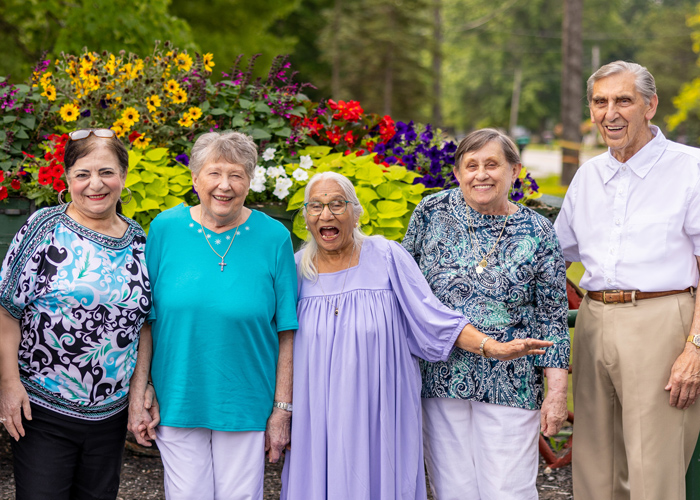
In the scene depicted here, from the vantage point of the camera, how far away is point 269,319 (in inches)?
109

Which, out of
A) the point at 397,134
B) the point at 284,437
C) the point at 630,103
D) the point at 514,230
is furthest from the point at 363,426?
the point at 397,134

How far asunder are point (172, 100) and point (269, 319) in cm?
193

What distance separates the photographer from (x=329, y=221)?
2812 mm

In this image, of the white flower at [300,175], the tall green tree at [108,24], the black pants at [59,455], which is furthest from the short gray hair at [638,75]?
the tall green tree at [108,24]

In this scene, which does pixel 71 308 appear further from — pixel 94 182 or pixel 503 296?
pixel 503 296

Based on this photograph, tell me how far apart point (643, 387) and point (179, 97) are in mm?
2921

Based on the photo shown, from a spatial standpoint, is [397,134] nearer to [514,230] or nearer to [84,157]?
[514,230]

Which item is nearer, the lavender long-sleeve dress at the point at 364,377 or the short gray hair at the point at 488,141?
the lavender long-sleeve dress at the point at 364,377

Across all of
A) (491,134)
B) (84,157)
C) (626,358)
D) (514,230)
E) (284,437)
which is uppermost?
(491,134)

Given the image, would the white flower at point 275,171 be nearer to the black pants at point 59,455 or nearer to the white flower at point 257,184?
the white flower at point 257,184

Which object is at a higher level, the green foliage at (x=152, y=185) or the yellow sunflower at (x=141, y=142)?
the yellow sunflower at (x=141, y=142)

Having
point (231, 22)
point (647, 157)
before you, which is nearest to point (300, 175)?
point (647, 157)

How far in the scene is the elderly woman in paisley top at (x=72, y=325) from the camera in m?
2.52

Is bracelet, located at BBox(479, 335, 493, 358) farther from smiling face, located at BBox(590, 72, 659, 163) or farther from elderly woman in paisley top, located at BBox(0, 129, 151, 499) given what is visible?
elderly woman in paisley top, located at BBox(0, 129, 151, 499)
